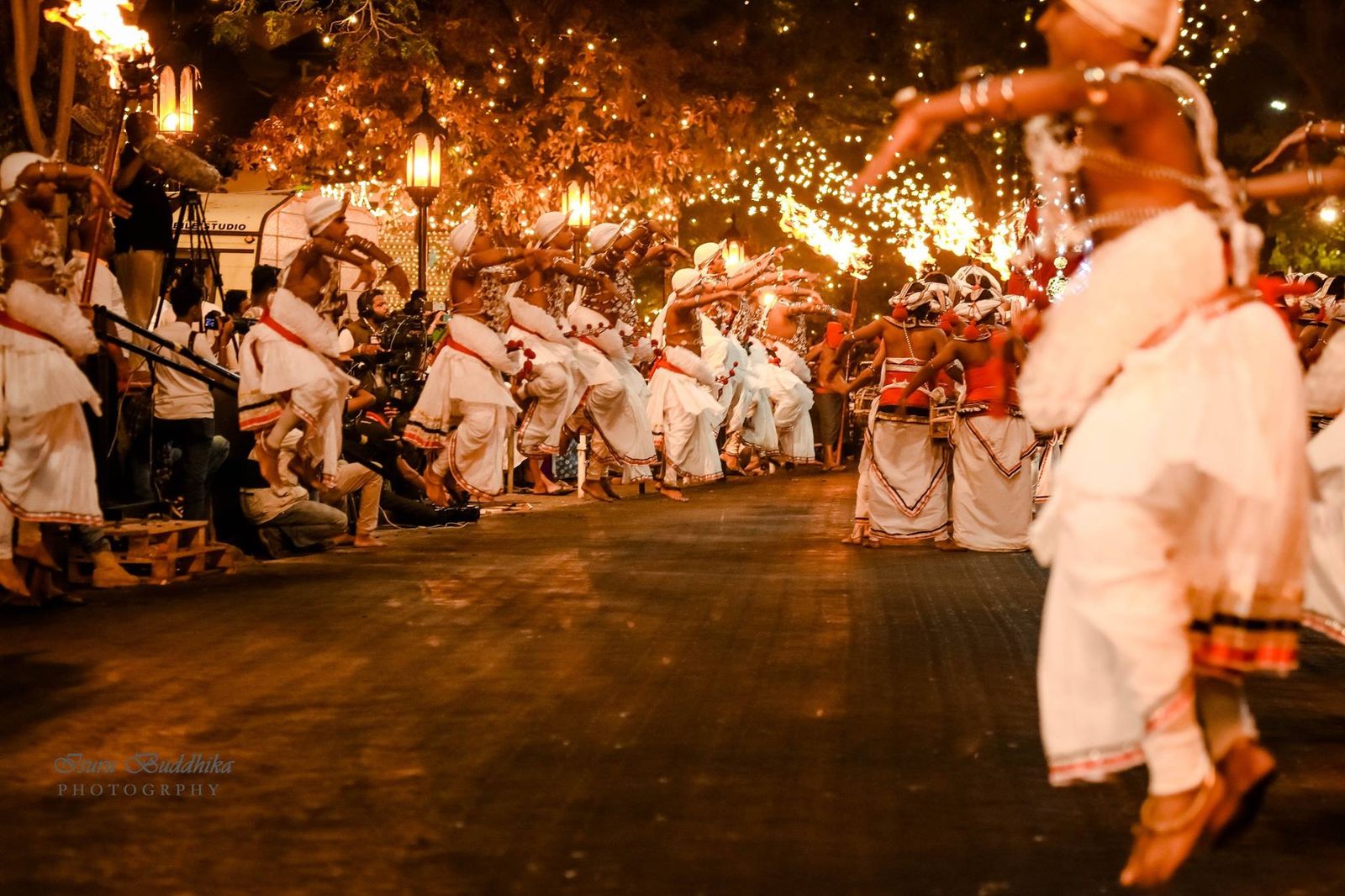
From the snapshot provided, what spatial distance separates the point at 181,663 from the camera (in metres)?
8.24

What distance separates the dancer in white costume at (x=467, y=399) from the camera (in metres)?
15.6

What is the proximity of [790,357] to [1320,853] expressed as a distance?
22.1 metres

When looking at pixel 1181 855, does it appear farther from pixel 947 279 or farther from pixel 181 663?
pixel 947 279

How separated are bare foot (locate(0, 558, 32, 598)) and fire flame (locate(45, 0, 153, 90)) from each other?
365 centimetres

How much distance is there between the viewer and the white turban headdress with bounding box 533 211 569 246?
677 inches

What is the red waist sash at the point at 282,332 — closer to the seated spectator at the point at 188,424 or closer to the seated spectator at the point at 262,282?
the seated spectator at the point at 188,424

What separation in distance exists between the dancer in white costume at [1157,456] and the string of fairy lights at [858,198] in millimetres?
13445

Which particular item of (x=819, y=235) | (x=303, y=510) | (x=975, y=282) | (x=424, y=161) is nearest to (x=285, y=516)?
(x=303, y=510)

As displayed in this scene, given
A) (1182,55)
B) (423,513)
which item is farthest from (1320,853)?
(1182,55)

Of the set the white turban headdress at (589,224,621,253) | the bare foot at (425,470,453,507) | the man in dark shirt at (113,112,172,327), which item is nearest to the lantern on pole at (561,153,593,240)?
the white turban headdress at (589,224,621,253)

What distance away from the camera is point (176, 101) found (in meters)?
17.5

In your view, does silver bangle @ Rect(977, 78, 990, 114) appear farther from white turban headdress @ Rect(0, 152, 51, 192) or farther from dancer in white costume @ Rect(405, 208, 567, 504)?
dancer in white costume @ Rect(405, 208, 567, 504)

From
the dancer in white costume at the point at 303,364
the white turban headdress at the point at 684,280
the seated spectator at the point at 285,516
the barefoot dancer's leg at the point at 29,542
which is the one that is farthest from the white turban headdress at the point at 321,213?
the white turban headdress at the point at 684,280

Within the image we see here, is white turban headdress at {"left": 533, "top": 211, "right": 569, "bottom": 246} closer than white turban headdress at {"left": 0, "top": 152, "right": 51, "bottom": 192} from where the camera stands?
No
